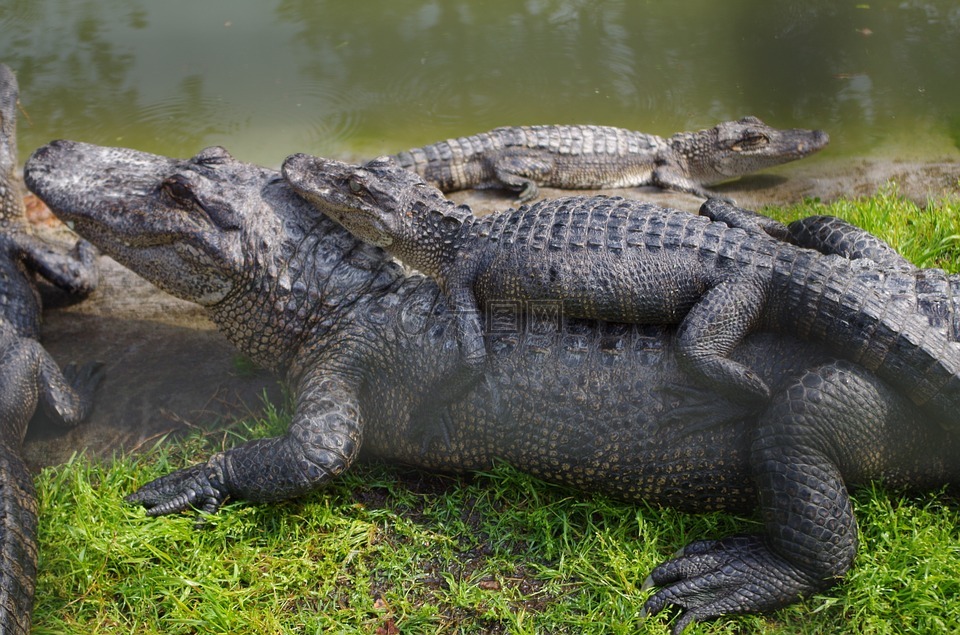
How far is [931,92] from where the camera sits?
6844 mm

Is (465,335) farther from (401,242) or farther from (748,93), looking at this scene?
(748,93)

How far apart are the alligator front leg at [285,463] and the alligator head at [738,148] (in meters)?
3.73

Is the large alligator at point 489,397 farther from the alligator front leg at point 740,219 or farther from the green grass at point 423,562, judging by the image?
the alligator front leg at point 740,219

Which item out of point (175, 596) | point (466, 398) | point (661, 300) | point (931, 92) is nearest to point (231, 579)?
point (175, 596)

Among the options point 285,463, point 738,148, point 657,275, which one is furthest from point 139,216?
point 738,148

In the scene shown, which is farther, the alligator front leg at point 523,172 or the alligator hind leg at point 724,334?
the alligator front leg at point 523,172

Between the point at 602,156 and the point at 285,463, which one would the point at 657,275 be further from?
the point at 602,156

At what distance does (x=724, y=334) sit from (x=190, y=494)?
7.83ft

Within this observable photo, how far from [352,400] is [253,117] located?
4457 millimetres

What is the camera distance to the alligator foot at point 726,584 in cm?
310

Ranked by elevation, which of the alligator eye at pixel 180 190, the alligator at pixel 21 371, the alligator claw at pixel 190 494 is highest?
the alligator eye at pixel 180 190

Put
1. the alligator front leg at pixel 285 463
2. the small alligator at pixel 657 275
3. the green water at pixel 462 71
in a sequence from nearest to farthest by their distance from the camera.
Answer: the small alligator at pixel 657 275, the alligator front leg at pixel 285 463, the green water at pixel 462 71

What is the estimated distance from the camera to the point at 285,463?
347 centimetres

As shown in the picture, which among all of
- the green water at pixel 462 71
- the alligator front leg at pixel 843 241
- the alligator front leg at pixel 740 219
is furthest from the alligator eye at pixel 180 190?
the alligator front leg at pixel 843 241
